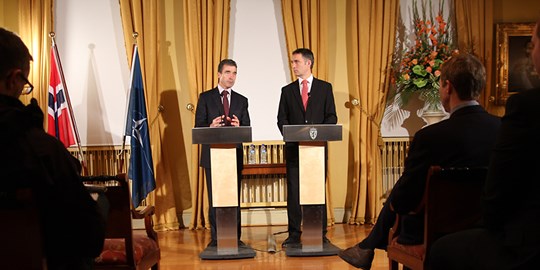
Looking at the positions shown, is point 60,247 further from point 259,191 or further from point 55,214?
point 259,191

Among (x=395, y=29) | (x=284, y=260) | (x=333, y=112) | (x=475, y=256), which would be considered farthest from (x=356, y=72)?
(x=475, y=256)

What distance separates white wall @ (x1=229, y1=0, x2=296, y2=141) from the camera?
7570mm

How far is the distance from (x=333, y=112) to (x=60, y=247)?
4140mm

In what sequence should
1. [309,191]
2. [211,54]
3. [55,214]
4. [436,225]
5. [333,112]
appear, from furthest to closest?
[211,54] < [333,112] < [309,191] < [436,225] < [55,214]

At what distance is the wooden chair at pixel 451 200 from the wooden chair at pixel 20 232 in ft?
6.35

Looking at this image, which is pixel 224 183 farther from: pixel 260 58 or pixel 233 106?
pixel 260 58

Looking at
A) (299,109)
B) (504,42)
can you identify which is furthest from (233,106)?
(504,42)

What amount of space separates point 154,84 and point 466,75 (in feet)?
16.1

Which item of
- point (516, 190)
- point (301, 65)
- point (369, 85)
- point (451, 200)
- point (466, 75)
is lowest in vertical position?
point (451, 200)

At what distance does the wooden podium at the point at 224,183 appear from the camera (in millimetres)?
5309

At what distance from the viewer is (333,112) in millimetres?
6078

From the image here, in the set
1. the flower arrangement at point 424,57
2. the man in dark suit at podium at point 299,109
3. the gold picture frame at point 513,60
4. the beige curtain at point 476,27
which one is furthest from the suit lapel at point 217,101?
the gold picture frame at point 513,60

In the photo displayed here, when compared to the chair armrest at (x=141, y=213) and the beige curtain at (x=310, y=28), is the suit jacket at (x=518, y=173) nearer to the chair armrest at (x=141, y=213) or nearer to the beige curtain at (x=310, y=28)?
the chair armrest at (x=141, y=213)

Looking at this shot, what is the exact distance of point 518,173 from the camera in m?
2.14
